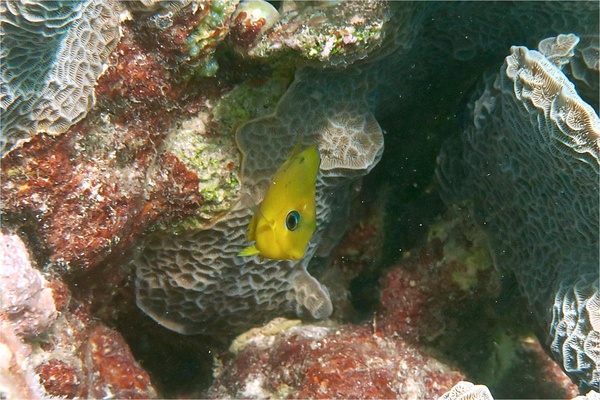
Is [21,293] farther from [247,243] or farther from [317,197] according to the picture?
[317,197]

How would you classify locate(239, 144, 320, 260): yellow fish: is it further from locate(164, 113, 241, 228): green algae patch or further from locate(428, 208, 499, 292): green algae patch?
locate(428, 208, 499, 292): green algae patch

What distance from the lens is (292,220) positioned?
6.57 ft

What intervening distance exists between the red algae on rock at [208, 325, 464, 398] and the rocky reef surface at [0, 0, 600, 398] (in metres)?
0.02

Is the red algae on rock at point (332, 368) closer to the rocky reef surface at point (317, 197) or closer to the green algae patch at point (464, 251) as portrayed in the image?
the rocky reef surface at point (317, 197)

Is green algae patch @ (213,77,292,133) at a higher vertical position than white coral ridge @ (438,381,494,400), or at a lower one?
higher

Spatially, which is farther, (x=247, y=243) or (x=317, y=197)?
(x=317, y=197)

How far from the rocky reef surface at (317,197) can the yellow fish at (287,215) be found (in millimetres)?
830

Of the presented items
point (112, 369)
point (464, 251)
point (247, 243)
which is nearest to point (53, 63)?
point (247, 243)

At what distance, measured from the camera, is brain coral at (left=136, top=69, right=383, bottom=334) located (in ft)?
9.84

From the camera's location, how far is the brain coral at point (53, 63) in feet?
7.10

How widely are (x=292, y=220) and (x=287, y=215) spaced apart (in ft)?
0.11

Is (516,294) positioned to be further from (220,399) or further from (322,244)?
(220,399)

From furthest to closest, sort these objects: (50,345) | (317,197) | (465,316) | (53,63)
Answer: (465,316)
(317,197)
(50,345)
(53,63)

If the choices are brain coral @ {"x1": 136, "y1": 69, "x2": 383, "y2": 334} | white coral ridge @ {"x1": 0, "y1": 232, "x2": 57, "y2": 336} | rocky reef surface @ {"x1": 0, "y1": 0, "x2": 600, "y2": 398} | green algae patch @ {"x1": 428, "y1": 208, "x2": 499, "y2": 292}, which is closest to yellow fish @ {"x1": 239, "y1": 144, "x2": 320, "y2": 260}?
rocky reef surface @ {"x1": 0, "y1": 0, "x2": 600, "y2": 398}
